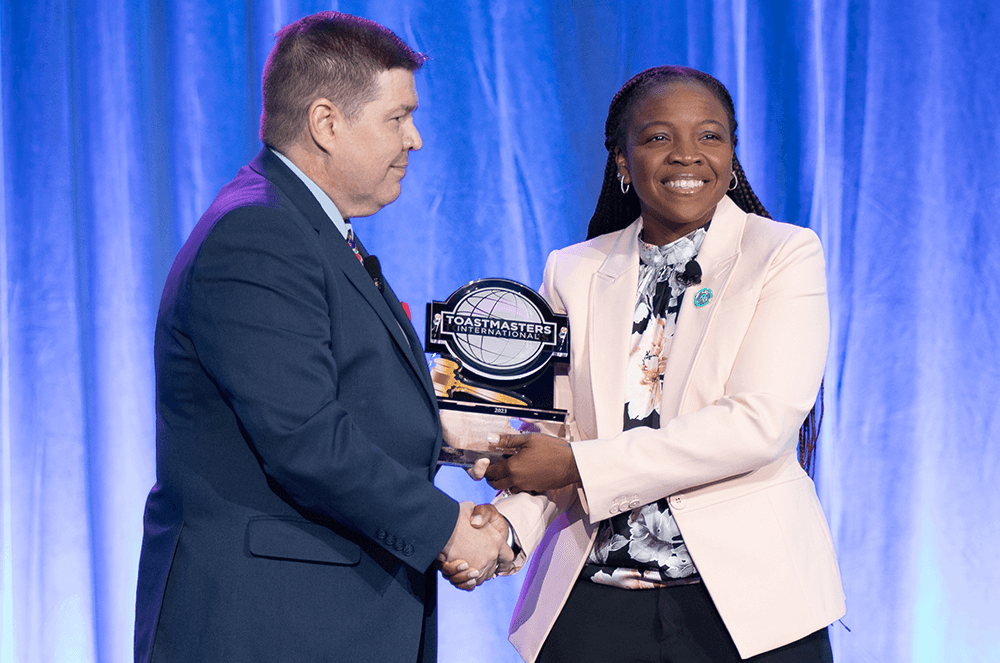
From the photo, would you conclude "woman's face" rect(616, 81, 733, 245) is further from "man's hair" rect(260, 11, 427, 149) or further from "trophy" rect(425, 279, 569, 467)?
"man's hair" rect(260, 11, 427, 149)

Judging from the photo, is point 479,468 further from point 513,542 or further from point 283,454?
point 283,454

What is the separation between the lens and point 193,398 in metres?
1.30

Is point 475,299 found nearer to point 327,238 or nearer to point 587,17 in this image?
point 327,238

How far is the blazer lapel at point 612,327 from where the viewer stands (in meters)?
1.62

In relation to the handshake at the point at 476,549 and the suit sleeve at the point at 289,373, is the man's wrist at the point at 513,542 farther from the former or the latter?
the suit sleeve at the point at 289,373

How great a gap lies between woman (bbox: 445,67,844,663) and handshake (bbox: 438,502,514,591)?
0.08 ft

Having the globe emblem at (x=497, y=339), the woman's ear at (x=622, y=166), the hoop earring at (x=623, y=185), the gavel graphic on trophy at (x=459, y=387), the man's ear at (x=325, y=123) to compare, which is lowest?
the gavel graphic on trophy at (x=459, y=387)

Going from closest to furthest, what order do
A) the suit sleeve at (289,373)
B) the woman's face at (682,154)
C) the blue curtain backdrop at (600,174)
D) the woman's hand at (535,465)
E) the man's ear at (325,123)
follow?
1. the suit sleeve at (289,373)
2. the man's ear at (325,123)
3. the woman's hand at (535,465)
4. the woman's face at (682,154)
5. the blue curtain backdrop at (600,174)

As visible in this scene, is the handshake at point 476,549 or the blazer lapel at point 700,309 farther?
the blazer lapel at point 700,309

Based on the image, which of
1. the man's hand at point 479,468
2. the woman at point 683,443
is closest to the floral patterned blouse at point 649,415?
the woman at point 683,443

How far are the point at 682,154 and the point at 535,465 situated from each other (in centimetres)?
63

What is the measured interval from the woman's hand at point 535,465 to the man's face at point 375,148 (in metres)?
0.49

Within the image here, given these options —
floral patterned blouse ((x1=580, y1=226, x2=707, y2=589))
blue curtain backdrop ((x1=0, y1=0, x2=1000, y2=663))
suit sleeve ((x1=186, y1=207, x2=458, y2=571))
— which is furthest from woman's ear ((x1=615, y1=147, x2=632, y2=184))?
blue curtain backdrop ((x1=0, y1=0, x2=1000, y2=663))

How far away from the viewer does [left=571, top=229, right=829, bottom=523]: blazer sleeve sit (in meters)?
1.50
